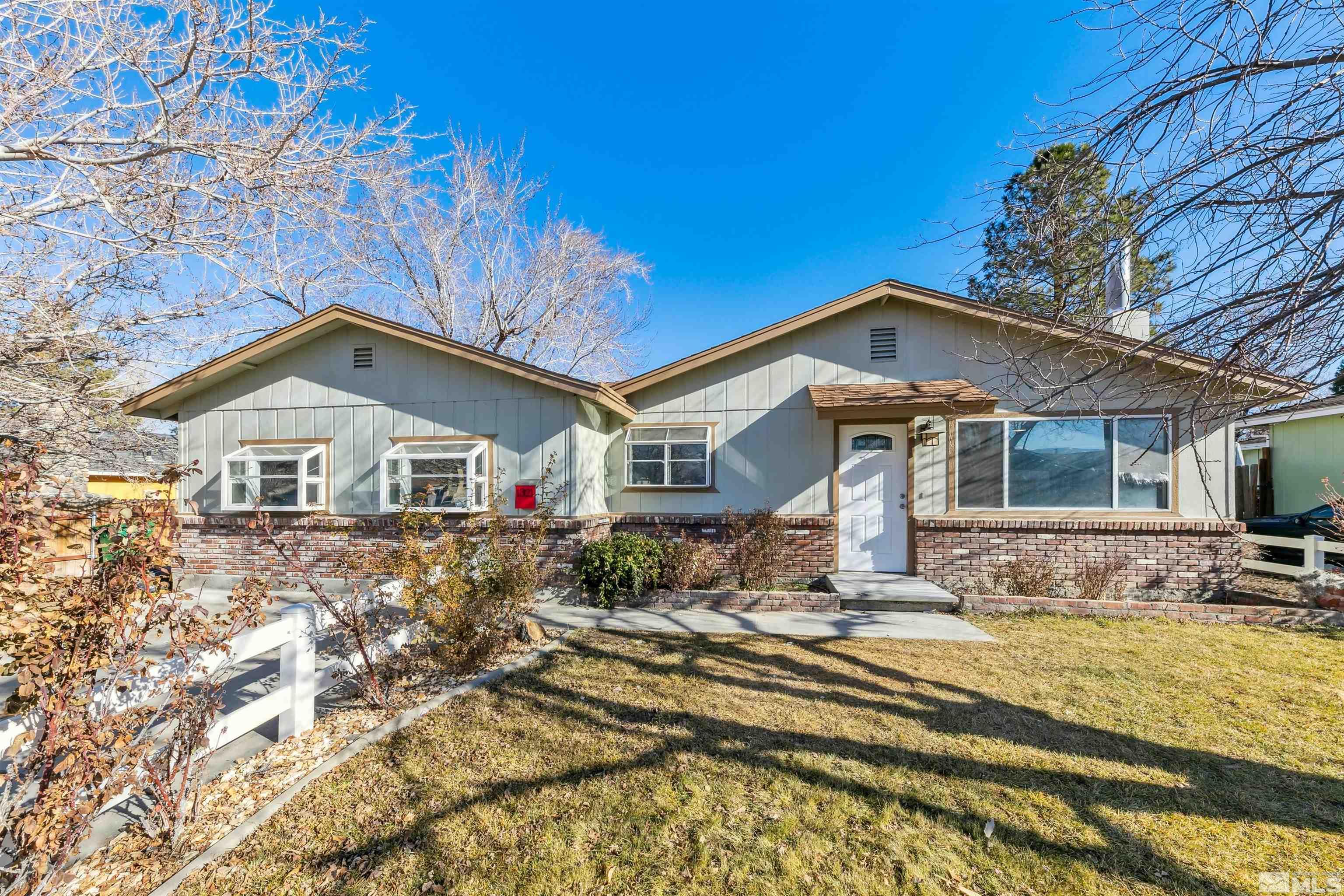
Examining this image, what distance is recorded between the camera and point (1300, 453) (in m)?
13.0

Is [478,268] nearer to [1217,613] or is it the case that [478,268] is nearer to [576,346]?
[576,346]

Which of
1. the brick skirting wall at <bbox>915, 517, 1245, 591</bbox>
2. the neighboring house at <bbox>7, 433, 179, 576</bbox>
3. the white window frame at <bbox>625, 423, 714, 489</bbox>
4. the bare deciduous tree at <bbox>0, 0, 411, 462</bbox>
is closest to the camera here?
the bare deciduous tree at <bbox>0, 0, 411, 462</bbox>

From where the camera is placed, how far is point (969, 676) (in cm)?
489

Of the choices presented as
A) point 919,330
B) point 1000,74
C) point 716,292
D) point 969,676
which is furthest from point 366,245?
point 969,676

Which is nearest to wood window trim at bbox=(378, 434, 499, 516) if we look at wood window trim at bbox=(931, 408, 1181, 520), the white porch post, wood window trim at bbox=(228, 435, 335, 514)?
wood window trim at bbox=(228, 435, 335, 514)

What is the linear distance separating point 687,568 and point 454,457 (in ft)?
13.4

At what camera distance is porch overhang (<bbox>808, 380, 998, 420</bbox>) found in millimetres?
7863

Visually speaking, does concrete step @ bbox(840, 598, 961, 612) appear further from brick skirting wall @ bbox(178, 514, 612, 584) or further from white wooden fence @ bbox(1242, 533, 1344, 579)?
white wooden fence @ bbox(1242, 533, 1344, 579)

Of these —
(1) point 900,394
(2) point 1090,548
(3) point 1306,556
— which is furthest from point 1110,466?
(1) point 900,394

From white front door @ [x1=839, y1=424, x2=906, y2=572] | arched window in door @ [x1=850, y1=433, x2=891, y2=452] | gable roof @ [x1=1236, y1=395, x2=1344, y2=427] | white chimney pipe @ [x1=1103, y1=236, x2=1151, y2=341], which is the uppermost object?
white chimney pipe @ [x1=1103, y1=236, x2=1151, y2=341]

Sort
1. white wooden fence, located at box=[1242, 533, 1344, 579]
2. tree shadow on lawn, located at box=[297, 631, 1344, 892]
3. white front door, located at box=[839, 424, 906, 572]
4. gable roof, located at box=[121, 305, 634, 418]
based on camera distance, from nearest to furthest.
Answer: tree shadow on lawn, located at box=[297, 631, 1344, 892]
white wooden fence, located at box=[1242, 533, 1344, 579]
gable roof, located at box=[121, 305, 634, 418]
white front door, located at box=[839, 424, 906, 572]

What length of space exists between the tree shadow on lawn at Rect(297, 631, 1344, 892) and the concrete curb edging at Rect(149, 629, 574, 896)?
6.5 inches

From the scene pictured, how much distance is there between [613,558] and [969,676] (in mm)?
4597

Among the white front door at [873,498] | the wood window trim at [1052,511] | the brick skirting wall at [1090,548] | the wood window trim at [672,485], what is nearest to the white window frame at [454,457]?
the wood window trim at [672,485]
